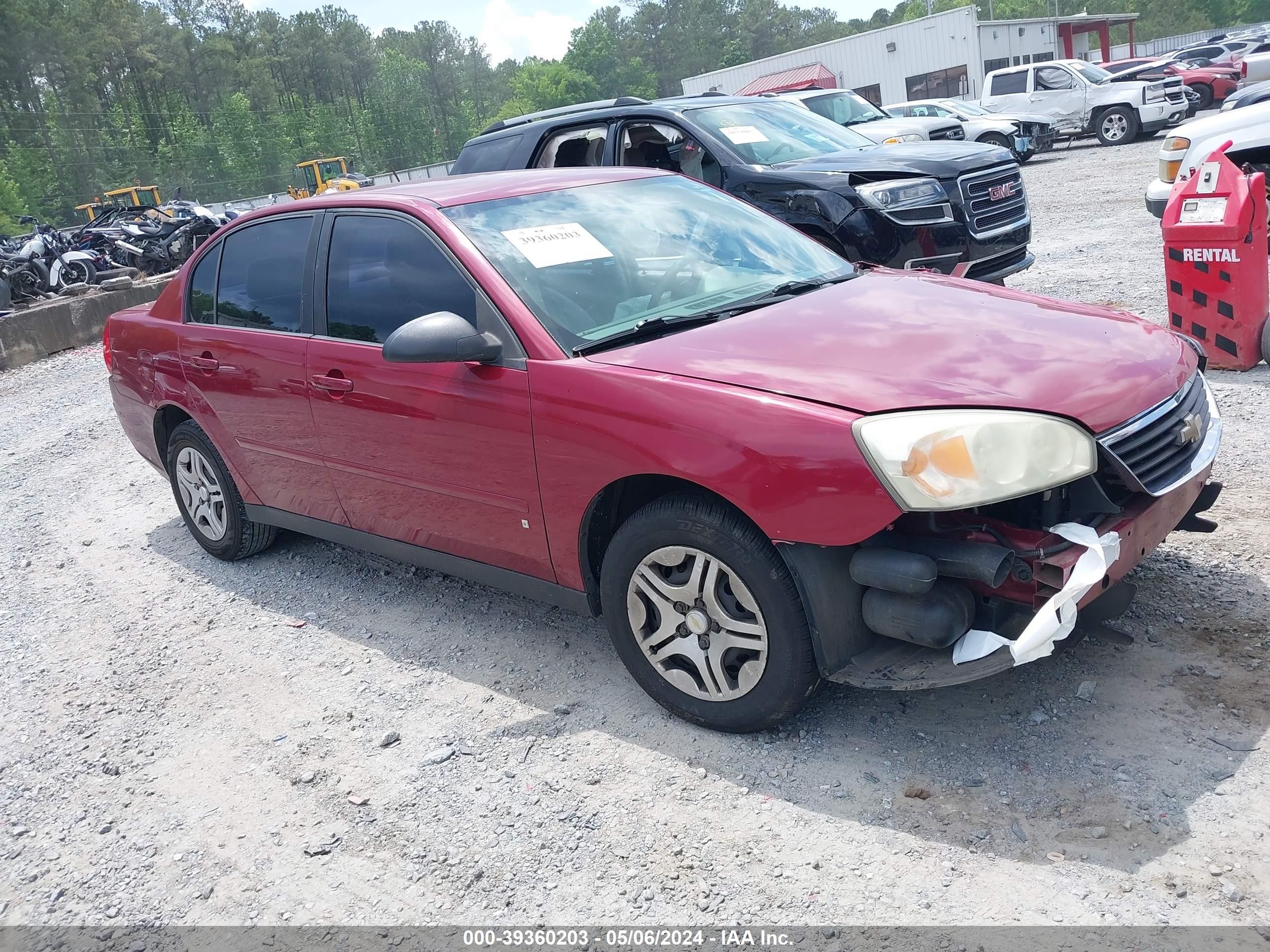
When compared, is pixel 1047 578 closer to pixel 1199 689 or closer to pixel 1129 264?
pixel 1199 689

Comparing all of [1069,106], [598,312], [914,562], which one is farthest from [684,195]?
[1069,106]

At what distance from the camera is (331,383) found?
408 centimetres

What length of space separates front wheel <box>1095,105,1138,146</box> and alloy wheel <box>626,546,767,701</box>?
22832 millimetres

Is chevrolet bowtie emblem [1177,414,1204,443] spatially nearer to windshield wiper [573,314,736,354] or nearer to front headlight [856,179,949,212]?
windshield wiper [573,314,736,354]

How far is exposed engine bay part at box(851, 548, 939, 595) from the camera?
2.69 meters

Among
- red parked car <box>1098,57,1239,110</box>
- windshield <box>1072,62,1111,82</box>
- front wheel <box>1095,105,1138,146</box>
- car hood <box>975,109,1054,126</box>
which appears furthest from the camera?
red parked car <box>1098,57,1239,110</box>

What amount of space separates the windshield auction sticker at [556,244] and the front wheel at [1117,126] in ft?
72.4

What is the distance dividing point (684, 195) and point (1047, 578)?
238cm

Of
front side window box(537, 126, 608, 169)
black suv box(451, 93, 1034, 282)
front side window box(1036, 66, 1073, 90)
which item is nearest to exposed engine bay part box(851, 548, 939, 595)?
black suv box(451, 93, 1034, 282)

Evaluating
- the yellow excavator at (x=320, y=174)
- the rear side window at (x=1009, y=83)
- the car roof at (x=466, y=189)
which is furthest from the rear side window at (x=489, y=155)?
the yellow excavator at (x=320, y=174)

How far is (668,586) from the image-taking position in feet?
10.3

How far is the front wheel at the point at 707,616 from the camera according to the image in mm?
2908

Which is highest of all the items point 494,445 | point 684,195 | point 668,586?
point 684,195

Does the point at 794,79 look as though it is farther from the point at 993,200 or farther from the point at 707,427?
the point at 707,427
